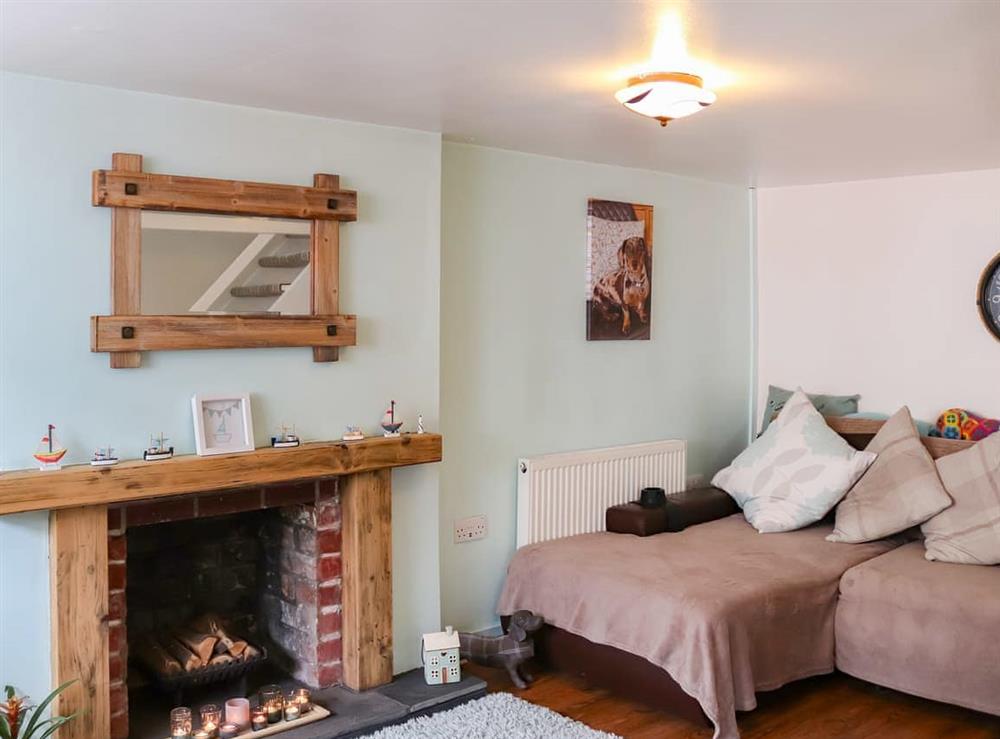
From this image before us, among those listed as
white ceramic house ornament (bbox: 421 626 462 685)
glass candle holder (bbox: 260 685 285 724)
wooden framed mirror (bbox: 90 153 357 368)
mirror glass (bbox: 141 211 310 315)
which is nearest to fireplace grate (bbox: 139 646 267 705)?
glass candle holder (bbox: 260 685 285 724)

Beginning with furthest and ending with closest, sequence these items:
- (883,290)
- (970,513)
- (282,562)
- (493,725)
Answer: (883,290), (970,513), (282,562), (493,725)

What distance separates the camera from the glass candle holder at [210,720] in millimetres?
3191

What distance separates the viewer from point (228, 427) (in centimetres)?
330

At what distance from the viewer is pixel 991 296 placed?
4.62 meters

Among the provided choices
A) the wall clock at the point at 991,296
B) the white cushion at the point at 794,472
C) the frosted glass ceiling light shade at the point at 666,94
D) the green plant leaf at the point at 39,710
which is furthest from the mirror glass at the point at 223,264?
the wall clock at the point at 991,296

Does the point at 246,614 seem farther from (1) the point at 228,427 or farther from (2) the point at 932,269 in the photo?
(2) the point at 932,269

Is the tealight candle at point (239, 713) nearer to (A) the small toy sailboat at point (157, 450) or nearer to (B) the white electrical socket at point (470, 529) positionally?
(A) the small toy sailboat at point (157, 450)

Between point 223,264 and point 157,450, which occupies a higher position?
point 223,264

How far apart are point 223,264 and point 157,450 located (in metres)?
0.64

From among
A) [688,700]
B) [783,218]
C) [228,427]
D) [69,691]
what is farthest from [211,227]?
[783,218]

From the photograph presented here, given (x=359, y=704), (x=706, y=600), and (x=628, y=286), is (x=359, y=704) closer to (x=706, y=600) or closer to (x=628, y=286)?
(x=706, y=600)

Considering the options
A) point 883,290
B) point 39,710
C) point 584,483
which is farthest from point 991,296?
point 39,710

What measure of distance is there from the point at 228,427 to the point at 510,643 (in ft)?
4.63

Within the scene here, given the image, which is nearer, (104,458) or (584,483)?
(104,458)
